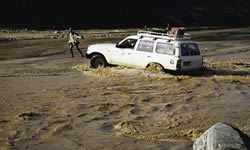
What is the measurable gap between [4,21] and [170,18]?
20404mm

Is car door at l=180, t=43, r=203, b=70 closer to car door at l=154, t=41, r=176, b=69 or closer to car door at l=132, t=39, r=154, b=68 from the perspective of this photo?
car door at l=154, t=41, r=176, b=69

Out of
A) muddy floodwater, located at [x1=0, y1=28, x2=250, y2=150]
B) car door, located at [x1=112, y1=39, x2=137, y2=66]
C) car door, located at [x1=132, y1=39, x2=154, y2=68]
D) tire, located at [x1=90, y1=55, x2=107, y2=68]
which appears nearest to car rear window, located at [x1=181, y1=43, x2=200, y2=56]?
muddy floodwater, located at [x1=0, y1=28, x2=250, y2=150]

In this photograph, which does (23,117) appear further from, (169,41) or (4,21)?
(4,21)

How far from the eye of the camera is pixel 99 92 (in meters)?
12.0

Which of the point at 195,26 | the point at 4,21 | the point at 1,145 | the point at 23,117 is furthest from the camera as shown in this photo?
the point at 195,26

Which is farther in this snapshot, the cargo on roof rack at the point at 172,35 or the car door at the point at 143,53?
the car door at the point at 143,53

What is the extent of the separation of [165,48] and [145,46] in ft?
2.56

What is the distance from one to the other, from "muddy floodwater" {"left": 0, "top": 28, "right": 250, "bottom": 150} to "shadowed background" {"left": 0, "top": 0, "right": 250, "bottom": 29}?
22.8 metres

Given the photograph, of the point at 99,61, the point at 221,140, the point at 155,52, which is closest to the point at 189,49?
the point at 155,52

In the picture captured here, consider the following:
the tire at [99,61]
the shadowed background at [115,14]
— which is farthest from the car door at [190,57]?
the shadowed background at [115,14]

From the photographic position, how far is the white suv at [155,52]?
13349 mm

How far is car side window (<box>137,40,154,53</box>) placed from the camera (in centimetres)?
1383

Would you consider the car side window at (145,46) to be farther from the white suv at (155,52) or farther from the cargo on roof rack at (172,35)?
the cargo on roof rack at (172,35)

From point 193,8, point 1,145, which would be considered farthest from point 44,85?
point 193,8
